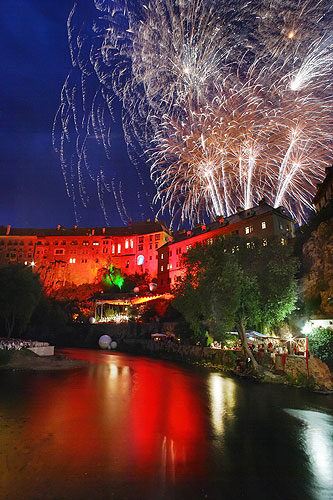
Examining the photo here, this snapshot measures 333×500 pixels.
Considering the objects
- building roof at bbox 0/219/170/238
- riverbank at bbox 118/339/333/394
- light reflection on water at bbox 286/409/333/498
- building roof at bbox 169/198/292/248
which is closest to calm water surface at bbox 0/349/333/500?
light reflection on water at bbox 286/409/333/498

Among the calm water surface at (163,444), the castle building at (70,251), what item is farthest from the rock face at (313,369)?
the castle building at (70,251)

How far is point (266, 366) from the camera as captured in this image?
28641 mm

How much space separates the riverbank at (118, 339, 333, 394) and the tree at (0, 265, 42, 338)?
2191 centimetres

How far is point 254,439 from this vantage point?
12.9 m

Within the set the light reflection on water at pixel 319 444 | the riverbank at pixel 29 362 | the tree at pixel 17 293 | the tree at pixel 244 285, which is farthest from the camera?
the tree at pixel 17 293

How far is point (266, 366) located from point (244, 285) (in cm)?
772

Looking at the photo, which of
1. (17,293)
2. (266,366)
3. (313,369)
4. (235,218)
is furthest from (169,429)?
(235,218)

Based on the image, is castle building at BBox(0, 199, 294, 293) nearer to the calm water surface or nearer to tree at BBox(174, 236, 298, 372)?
tree at BBox(174, 236, 298, 372)

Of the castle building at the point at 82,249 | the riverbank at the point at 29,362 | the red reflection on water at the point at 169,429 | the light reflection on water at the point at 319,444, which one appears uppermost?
the castle building at the point at 82,249

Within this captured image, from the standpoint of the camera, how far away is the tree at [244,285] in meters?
28.4

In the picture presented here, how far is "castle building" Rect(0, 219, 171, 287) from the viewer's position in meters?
106

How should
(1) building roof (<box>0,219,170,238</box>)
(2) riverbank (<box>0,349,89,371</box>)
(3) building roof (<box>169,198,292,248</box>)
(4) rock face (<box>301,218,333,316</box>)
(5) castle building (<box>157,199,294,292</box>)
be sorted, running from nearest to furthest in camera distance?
1. (4) rock face (<box>301,218,333,316</box>)
2. (2) riverbank (<box>0,349,89,371</box>)
3. (5) castle building (<box>157,199,294,292</box>)
4. (3) building roof (<box>169,198,292,248</box>)
5. (1) building roof (<box>0,219,170,238</box>)

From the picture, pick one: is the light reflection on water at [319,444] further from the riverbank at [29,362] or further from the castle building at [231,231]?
the riverbank at [29,362]

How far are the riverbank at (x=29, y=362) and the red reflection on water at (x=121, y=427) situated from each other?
7.66 metres
